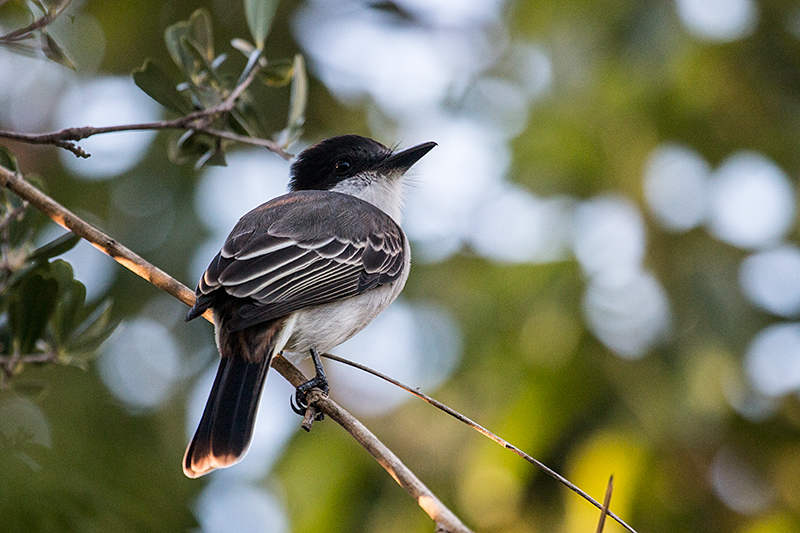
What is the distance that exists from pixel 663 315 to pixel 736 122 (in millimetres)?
1385

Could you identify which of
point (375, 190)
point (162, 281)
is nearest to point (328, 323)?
point (162, 281)

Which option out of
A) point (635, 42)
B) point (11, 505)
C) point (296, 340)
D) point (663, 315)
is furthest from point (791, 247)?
point (11, 505)

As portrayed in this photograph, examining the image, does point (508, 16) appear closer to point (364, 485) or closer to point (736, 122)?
point (736, 122)

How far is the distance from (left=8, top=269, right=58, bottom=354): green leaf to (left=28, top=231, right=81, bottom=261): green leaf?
120mm

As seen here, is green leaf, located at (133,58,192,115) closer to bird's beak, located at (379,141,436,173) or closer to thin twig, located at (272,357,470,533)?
thin twig, located at (272,357,470,533)

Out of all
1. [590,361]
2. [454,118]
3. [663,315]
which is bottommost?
[590,361]

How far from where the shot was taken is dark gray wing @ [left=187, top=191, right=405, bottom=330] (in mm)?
2678

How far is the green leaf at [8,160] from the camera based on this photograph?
7.47ft

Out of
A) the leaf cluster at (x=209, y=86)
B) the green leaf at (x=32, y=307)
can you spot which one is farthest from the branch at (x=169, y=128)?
the green leaf at (x=32, y=307)

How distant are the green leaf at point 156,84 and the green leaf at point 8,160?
45 centimetres

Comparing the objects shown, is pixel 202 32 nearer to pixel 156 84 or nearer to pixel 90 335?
pixel 156 84

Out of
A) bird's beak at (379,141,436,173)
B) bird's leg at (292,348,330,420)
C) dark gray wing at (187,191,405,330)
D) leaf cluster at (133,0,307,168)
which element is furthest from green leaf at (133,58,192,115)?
bird's beak at (379,141,436,173)

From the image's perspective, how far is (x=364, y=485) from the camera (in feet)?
15.3

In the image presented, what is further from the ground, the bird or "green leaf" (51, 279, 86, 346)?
the bird
